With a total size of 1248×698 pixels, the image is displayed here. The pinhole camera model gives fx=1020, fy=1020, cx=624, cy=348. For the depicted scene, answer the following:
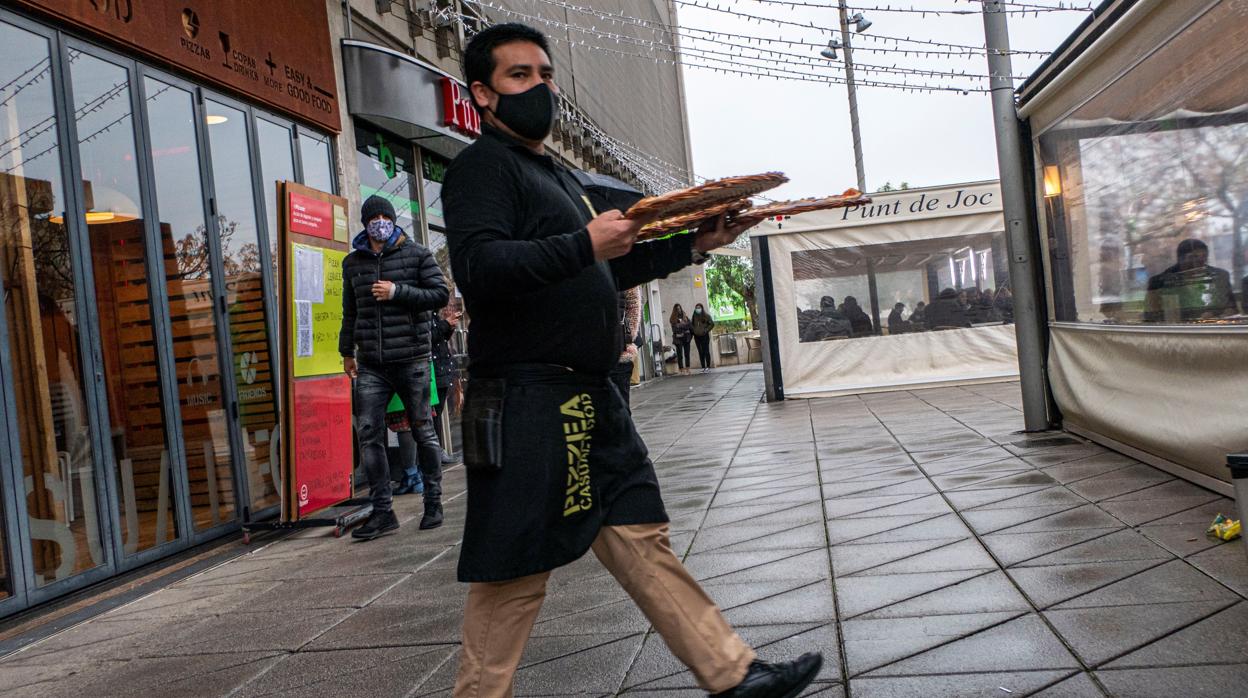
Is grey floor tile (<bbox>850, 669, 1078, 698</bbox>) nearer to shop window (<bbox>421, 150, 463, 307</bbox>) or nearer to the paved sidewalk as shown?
the paved sidewalk

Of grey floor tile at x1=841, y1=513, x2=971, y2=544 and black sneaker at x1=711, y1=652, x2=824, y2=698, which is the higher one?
black sneaker at x1=711, y1=652, x2=824, y2=698

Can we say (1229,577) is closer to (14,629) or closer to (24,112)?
(14,629)

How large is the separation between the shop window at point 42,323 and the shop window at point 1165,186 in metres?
5.25

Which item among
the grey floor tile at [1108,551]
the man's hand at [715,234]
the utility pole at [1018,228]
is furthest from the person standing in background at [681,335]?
the man's hand at [715,234]

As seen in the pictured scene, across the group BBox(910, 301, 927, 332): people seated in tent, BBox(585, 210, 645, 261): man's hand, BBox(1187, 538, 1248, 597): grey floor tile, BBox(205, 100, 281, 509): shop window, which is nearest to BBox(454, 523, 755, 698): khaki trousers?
BBox(585, 210, 645, 261): man's hand

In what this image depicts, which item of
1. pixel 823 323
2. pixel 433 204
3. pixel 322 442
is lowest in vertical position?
pixel 322 442

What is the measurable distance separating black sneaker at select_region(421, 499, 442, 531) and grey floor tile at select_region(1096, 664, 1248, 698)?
13.0ft

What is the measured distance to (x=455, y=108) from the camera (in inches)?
383

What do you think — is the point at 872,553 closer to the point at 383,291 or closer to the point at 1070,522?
the point at 1070,522

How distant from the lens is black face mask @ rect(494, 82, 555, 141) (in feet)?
7.41

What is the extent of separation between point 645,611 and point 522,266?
2.53 ft

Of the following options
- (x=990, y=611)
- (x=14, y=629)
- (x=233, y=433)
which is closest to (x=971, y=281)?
(x=233, y=433)

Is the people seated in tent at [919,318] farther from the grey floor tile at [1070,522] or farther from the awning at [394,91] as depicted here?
the grey floor tile at [1070,522]

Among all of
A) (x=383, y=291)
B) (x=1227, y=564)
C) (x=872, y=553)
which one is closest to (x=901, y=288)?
(x=383, y=291)
